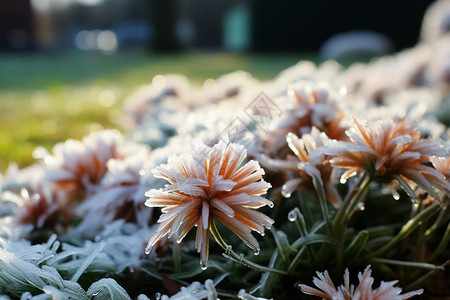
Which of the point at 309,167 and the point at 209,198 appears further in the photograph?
the point at 309,167

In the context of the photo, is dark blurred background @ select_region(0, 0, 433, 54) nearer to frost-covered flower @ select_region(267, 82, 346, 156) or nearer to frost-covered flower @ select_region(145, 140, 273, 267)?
frost-covered flower @ select_region(267, 82, 346, 156)

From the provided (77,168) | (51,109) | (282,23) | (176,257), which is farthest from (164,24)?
(176,257)

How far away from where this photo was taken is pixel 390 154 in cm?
91

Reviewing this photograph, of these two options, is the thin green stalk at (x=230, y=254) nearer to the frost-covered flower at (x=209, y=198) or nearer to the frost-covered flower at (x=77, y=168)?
the frost-covered flower at (x=209, y=198)

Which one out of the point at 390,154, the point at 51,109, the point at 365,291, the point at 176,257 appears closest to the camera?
the point at 365,291

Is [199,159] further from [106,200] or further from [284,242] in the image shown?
[106,200]

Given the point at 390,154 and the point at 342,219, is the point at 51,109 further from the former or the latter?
the point at 390,154

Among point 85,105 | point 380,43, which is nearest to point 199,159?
point 85,105

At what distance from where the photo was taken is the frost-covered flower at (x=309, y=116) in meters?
1.24

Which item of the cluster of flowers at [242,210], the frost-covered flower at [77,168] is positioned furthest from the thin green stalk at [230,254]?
the frost-covered flower at [77,168]

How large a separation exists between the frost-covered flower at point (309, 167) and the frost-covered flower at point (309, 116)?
7.4 inches

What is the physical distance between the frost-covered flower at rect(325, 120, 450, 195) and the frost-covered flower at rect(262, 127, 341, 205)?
0.05 meters

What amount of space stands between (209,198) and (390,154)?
1.14ft

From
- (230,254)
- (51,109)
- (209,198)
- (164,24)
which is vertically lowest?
(164,24)
